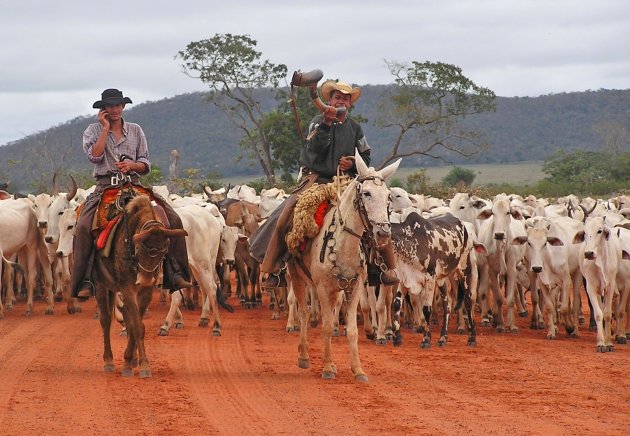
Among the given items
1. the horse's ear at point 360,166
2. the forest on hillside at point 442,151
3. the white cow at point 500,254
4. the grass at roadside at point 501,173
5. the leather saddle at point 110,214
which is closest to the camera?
the horse's ear at point 360,166

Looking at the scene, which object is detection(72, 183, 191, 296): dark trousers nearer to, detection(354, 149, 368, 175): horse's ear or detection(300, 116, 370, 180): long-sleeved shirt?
detection(300, 116, 370, 180): long-sleeved shirt

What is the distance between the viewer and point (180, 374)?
13844mm

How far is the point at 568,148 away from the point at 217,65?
59556 millimetres

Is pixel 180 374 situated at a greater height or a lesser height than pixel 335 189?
lesser

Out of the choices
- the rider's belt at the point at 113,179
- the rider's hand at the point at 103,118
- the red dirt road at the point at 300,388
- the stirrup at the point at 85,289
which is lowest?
the red dirt road at the point at 300,388

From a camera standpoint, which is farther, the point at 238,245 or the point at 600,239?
the point at 238,245

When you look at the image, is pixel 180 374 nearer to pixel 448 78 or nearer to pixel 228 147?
pixel 448 78

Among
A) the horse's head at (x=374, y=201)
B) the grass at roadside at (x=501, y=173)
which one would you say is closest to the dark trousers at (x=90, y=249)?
the horse's head at (x=374, y=201)

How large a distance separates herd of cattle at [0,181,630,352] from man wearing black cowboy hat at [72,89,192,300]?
14.1 ft

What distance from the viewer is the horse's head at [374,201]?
41.1ft

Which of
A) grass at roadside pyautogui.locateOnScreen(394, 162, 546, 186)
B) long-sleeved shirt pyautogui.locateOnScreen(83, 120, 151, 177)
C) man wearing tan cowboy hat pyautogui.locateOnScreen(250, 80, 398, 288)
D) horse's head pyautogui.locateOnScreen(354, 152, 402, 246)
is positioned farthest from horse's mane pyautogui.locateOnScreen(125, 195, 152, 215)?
grass at roadside pyautogui.locateOnScreen(394, 162, 546, 186)

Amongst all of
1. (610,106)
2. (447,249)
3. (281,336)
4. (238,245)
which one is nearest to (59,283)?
(238,245)

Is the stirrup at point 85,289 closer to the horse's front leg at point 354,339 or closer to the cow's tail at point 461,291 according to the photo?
the horse's front leg at point 354,339

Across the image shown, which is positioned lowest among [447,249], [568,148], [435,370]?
[435,370]
